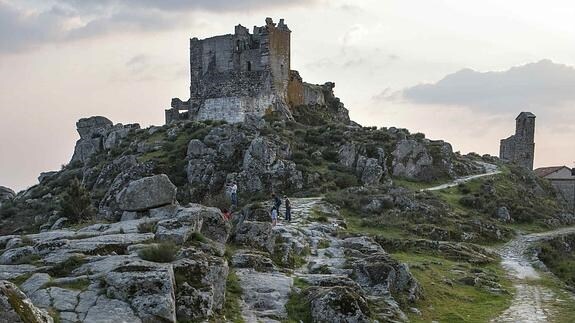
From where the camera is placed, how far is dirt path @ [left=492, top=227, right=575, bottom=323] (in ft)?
61.7

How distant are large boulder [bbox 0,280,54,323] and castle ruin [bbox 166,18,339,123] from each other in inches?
1861

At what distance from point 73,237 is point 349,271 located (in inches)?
365

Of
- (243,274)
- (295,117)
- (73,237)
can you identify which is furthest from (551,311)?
(295,117)

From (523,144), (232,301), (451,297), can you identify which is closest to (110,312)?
(232,301)

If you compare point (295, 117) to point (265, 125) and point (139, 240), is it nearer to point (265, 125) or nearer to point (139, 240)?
point (265, 125)

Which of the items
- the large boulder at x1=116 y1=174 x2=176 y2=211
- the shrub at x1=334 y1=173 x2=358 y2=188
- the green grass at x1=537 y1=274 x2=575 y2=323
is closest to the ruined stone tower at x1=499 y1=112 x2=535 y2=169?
the shrub at x1=334 y1=173 x2=358 y2=188

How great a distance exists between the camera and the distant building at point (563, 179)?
208 feet

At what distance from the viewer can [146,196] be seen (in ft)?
69.3

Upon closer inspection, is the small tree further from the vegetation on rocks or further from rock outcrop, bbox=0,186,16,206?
rock outcrop, bbox=0,186,16,206

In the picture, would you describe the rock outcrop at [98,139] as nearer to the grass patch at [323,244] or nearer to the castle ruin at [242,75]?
the castle ruin at [242,75]

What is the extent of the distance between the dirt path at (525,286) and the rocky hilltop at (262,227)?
0.79 meters

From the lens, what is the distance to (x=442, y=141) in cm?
5766

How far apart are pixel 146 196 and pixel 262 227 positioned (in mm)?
4362

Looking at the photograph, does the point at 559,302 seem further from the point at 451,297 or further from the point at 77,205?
the point at 77,205
